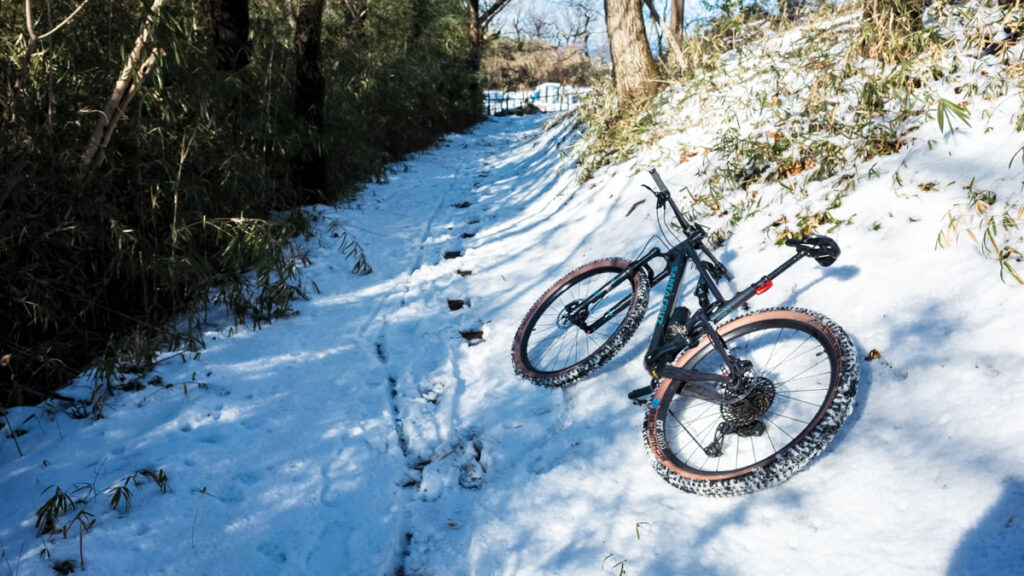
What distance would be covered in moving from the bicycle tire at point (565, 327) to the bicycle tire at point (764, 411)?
0.74 m

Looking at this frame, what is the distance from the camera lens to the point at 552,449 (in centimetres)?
270

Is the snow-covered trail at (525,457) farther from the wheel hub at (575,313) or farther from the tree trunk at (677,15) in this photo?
the tree trunk at (677,15)

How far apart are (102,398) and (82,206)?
116 cm

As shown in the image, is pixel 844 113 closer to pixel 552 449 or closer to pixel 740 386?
pixel 740 386

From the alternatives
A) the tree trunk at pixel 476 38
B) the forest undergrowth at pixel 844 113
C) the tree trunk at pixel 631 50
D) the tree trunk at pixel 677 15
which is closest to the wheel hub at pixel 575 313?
the forest undergrowth at pixel 844 113

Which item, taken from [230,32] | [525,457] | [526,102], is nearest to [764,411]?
[525,457]

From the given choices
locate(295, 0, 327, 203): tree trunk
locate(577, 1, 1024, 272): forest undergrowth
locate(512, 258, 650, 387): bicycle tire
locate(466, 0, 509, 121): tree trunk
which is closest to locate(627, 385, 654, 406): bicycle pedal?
locate(512, 258, 650, 387): bicycle tire

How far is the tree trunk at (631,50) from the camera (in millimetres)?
7000

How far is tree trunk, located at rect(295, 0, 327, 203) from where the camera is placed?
225 inches

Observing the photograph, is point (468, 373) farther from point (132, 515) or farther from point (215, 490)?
point (132, 515)

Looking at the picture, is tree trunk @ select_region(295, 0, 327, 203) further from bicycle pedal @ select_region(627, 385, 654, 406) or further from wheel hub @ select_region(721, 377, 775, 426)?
wheel hub @ select_region(721, 377, 775, 426)

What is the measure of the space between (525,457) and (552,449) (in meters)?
0.15

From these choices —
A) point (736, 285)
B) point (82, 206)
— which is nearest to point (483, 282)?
point (736, 285)

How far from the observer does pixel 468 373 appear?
3.46 meters
